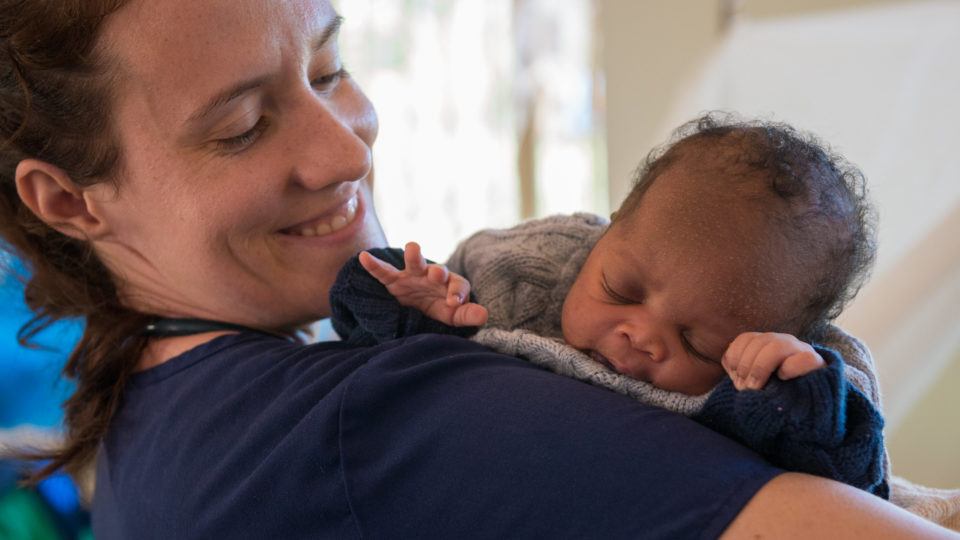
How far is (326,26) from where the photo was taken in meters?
1.24

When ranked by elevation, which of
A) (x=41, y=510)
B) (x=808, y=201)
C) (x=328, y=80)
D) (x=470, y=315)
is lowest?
(x=41, y=510)

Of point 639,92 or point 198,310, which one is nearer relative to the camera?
point 198,310

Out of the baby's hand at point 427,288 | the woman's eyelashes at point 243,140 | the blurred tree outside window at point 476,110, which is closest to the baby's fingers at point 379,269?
the baby's hand at point 427,288

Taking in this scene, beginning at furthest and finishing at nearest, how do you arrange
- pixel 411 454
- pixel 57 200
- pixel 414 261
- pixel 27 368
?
pixel 27 368 → pixel 57 200 → pixel 414 261 → pixel 411 454

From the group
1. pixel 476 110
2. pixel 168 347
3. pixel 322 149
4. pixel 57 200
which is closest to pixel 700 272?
pixel 322 149

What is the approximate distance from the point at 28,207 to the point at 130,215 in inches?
6.4

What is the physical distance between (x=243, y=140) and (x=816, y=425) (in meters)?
0.76

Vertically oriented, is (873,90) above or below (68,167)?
below

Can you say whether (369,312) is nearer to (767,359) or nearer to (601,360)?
(601,360)

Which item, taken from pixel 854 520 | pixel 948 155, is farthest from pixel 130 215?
pixel 948 155

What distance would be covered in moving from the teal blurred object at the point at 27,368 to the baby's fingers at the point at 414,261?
750 mm

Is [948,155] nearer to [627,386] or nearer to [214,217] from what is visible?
[627,386]

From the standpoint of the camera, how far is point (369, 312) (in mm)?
1158

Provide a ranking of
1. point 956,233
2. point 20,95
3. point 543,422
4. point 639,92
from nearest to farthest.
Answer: point 543,422
point 20,95
point 956,233
point 639,92
